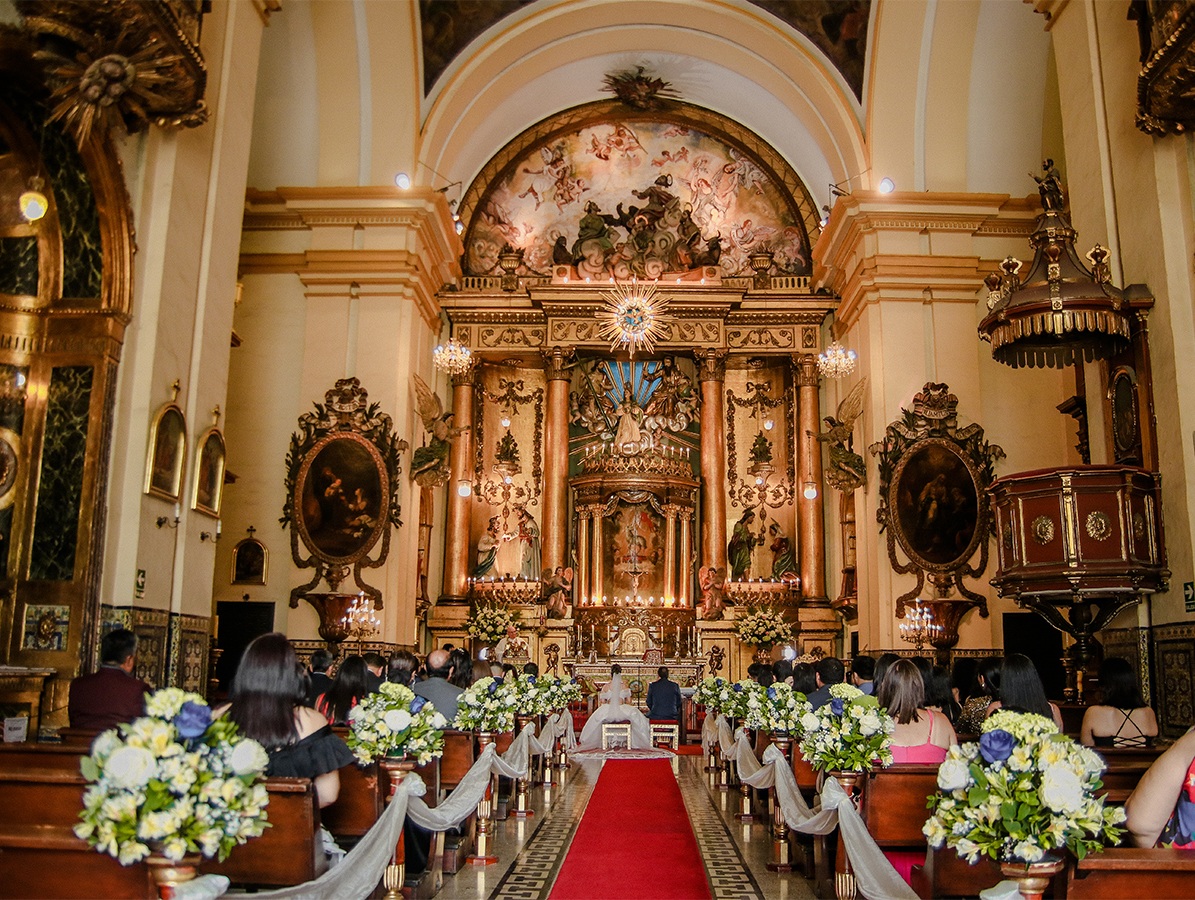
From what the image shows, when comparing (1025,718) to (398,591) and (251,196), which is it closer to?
(398,591)

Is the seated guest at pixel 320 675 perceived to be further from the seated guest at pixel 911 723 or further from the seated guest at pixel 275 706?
the seated guest at pixel 911 723

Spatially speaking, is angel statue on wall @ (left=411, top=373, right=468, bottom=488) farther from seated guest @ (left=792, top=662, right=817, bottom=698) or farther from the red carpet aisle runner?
seated guest @ (left=792, top=662, right=817, bottom=698)

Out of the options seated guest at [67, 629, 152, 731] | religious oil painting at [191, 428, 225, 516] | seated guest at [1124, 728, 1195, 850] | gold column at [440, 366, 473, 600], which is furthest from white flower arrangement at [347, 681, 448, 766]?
gold column at [440, 366, 473, 600]

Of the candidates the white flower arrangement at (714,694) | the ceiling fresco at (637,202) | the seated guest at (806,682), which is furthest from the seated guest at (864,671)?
the ceiling fresco at (637,202)

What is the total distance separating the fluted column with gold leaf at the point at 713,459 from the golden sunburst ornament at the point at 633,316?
39.9 inches

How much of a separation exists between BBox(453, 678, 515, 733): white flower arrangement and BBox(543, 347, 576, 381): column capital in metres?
11.4

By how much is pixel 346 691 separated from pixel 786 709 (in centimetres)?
334

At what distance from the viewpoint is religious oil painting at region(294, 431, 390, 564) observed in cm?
1448

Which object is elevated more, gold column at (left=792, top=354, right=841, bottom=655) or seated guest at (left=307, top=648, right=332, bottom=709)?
gold column at (left=792, top=354, right=841, bottom=655)

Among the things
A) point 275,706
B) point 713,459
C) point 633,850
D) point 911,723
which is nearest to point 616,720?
point 713,459

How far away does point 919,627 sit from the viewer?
13219mm

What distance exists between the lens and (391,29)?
14984 millimetres

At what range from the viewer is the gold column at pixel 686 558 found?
60.4ft

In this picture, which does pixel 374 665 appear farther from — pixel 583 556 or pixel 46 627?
pixel 583 556
